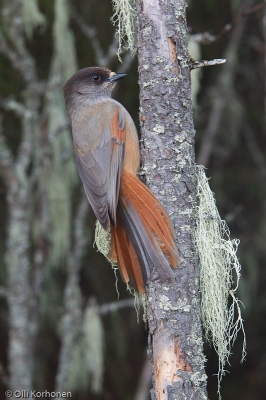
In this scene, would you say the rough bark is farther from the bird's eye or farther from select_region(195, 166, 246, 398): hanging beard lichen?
the bird's eye

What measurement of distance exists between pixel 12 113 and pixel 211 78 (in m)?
2.00

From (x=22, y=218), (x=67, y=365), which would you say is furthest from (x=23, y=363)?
(x=22, y=218)

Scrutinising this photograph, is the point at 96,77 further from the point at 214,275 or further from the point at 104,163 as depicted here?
the point at 214,275

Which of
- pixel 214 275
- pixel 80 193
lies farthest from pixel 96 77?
pixel 80 193

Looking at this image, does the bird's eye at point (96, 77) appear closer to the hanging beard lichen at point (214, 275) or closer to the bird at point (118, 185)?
the bird at point (118, 185)

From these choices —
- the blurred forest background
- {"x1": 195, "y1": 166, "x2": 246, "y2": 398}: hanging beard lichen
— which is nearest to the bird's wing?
{"x1": 195, "y1": 166, "x2": 246, "y2": 398}: hanging beard lichen

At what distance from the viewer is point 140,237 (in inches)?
107

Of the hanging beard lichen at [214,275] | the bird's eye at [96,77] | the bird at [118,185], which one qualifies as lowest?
the hanging beard lichen at [214,275]

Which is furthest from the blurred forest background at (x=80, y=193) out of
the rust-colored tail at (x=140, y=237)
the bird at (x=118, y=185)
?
the rust-colored tail at (x=140, y=237)

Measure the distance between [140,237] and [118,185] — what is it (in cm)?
35

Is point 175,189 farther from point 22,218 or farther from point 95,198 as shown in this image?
point 22,218

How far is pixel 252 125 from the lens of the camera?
637 cm

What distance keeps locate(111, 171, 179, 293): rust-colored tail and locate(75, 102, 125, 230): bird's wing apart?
0.06m

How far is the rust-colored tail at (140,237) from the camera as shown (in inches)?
98.1
